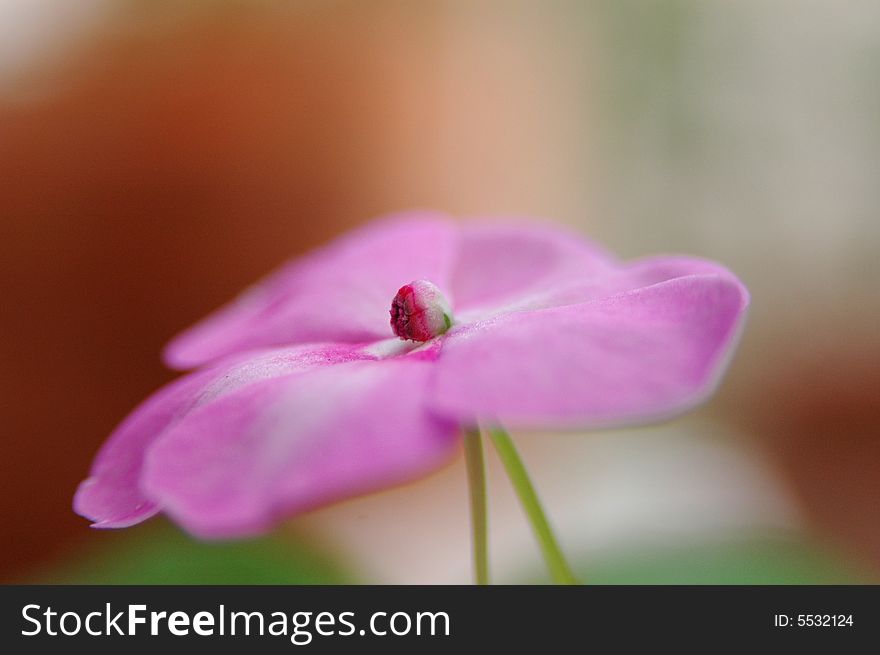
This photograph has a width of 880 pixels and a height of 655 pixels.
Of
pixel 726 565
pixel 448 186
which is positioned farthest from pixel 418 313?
pixel 448 186

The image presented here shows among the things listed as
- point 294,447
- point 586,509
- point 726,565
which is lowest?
point 294,447

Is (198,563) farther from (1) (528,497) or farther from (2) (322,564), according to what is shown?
(1) (528,497)

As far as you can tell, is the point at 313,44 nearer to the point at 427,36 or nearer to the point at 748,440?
the point at 427,36

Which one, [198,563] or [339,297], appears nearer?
[339,297]

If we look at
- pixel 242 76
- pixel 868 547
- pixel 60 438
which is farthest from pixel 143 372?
pixel 868 547

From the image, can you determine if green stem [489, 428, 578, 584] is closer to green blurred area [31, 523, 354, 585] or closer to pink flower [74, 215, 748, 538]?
pink flower [74, 215, 748, 538]

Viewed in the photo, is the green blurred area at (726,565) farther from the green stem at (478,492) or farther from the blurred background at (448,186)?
the green stem at (478,492)

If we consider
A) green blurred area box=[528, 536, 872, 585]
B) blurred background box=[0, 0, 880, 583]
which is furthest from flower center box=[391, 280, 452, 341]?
blurred background box=[0, 0, 880, 583]

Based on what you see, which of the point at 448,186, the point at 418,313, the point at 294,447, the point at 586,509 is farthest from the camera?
the point at 448,186
